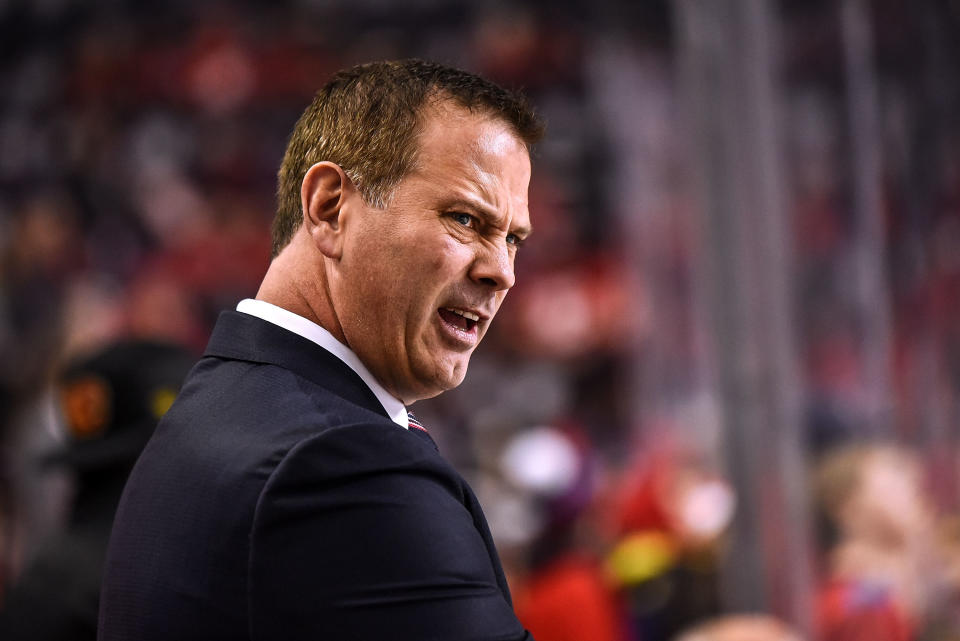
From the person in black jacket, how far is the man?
863 mm

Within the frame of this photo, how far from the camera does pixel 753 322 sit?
261 centimetres

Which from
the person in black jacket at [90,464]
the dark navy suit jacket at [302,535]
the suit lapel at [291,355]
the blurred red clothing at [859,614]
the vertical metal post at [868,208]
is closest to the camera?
the dark navy suit jacket at [302,535]

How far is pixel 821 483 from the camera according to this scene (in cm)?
272

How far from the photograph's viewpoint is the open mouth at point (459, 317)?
3.72 feet

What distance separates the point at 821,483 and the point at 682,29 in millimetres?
1124

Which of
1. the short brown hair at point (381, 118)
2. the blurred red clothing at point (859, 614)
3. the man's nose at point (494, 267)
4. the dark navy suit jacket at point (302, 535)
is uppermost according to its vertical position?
the short brown hair at point (381, 118)

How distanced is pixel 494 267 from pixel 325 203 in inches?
6.8

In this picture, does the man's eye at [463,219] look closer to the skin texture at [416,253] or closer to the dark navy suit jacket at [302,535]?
the skin texture at [416,253]

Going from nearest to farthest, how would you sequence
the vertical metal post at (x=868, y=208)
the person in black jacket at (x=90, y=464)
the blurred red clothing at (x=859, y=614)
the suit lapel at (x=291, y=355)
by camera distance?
the suit lapel at (x=291, y=355) → the person in black jacket at (x=90, y=464) → the blurred red clothing at (x=859, y=614) → the vertical metal post at (x=868, y=208)

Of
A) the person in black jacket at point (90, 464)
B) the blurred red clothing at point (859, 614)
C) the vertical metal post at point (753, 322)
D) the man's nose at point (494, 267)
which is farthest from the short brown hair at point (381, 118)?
the blurred red clothing at point (859, 614)

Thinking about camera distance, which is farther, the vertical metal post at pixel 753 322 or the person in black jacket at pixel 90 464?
the vertical metal post at pixel 753 322

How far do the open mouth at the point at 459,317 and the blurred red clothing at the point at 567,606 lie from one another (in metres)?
1.82

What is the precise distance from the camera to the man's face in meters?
1.09

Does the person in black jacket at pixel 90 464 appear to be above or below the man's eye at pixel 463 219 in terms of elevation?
below
